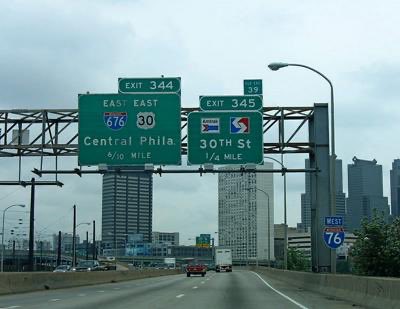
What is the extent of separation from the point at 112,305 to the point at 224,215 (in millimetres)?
119416

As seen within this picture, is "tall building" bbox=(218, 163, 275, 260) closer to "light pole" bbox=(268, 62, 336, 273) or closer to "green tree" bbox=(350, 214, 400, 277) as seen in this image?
"green tree" bbox=(350, 214, 400, 277)

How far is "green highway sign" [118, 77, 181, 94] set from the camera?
32562 mm

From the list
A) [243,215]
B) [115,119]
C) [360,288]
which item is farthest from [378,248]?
[243,215]

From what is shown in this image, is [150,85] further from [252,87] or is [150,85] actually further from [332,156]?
[332,156]

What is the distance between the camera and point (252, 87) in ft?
109

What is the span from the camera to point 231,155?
104 feet

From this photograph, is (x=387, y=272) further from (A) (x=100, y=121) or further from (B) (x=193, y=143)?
(A) (x=100, y=121)

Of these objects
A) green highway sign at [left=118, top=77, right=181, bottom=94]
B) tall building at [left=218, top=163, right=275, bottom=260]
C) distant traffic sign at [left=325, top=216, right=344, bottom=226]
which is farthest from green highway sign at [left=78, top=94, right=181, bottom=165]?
tall building at [left=218, top=163, right=275, bottom=260]

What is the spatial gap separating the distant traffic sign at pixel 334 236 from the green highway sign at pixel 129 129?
836cm

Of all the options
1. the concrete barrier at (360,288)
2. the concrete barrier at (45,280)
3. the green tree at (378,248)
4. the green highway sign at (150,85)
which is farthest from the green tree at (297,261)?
the green highway sign at (150,85)

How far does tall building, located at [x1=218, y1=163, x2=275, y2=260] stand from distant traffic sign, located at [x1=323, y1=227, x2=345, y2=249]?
6285 centimetres

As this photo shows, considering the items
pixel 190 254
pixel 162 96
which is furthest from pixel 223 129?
pixel 190 254

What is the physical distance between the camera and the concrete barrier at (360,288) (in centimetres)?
1731

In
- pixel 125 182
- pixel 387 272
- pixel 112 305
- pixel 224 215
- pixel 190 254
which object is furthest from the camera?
pixel 190 254
